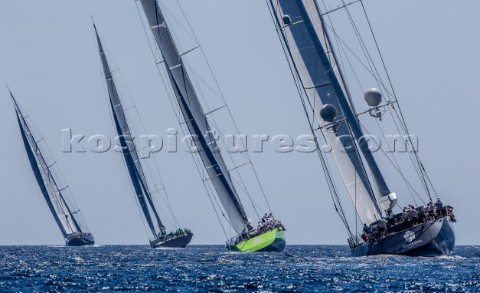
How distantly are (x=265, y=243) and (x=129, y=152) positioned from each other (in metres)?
33.4

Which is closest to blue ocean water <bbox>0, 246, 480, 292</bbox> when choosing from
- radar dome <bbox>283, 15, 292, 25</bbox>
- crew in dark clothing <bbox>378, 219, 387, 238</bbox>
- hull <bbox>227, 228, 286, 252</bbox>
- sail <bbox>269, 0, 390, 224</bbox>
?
crew in dark clothing <bbox>378, 219, 387, 238</bbox>

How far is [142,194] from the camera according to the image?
104 m

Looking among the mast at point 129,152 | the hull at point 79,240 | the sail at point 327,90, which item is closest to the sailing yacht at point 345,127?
the sail at point 327,90

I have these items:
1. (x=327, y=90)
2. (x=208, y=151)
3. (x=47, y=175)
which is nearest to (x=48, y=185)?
(x=47, y=175)

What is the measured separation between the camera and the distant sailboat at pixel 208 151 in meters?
69.5

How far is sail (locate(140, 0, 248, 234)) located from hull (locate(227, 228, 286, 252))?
1.71 meters

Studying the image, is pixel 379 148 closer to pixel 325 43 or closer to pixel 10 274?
pixel 325 43

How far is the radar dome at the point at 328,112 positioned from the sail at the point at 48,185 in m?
65.1

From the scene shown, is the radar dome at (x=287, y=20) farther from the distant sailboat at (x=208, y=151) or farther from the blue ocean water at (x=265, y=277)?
the distant sailboat at (x=208, y=151)

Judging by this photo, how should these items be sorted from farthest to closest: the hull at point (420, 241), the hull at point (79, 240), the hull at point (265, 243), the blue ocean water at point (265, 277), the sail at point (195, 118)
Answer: the hull at point (79, 240) < the hull at point (265, 243) < the sail at point (195, 118) < the hull at point (420, 241) < the blue ocean water at point (265, 277)

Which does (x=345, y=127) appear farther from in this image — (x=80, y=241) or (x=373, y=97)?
(x=80, y=241)

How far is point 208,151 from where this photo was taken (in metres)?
72.4

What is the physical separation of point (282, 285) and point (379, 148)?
52.5 feet

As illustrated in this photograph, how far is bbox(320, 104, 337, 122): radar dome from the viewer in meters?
53.3
